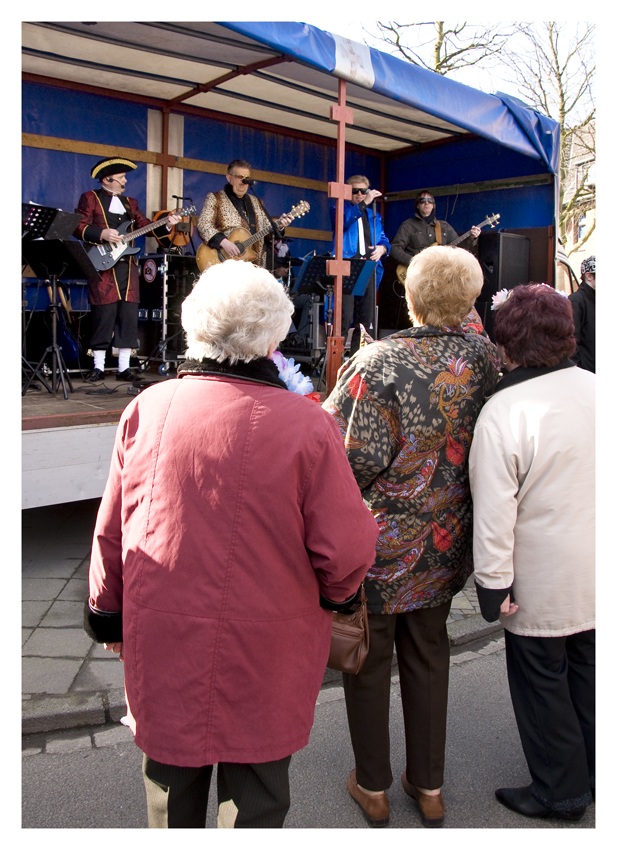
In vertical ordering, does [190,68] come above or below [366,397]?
above

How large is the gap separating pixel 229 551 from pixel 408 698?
1078mm

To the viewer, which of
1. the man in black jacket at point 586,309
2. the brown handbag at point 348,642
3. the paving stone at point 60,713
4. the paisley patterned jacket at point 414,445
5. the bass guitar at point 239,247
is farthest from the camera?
the bass guitar at point 239,247

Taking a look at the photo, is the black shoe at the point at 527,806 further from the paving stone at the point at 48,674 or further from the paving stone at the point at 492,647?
the paving stone at the point at 48,674

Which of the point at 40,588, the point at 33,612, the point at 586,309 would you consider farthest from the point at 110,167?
the point at 586,309

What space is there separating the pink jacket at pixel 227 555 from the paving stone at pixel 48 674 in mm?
1585

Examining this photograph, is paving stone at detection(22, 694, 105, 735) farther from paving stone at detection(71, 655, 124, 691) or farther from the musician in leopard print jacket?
the musician in leopard print jacket

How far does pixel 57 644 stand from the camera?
11.1ft

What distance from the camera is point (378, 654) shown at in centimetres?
216

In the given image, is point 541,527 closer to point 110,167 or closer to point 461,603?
point 461,603

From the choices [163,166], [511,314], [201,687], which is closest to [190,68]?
[163,166]

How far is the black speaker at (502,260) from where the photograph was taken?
811 cm

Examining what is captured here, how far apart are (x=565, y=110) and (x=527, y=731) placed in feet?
58.1

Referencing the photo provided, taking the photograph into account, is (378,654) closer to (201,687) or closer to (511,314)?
(201,687)

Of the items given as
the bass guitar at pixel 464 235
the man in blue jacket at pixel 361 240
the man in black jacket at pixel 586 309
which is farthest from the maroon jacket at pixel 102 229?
the man in black jacket at pixel 586 309
